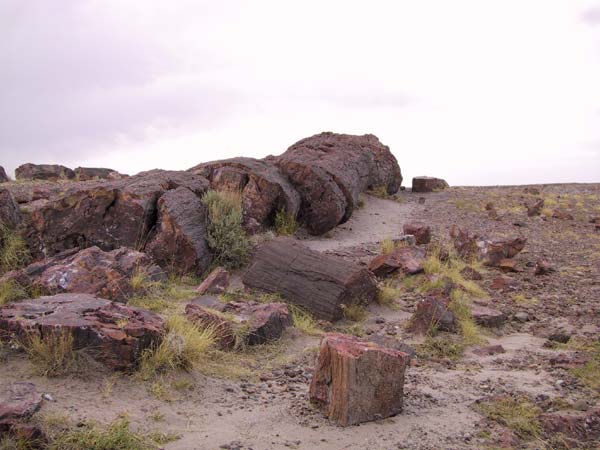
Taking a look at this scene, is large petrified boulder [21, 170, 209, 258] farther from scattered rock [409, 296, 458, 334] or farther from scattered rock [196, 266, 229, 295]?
scattered rock [409, 296, 458, 334]

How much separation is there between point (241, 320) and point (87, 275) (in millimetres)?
2131

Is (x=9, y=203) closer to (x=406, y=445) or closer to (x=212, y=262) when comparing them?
(x=212, y=262)

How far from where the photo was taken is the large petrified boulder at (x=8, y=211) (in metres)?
10.3

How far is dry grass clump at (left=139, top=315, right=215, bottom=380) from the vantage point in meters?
5.44

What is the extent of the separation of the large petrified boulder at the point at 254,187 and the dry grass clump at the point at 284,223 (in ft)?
0.23

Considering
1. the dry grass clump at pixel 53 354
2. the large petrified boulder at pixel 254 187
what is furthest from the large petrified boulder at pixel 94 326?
the large petrified boulder at pixel 254 187

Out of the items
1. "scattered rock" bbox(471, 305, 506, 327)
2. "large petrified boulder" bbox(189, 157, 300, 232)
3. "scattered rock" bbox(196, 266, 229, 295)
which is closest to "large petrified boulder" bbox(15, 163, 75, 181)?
"large petrified boulder" bbox(189, 157, 300, 232)

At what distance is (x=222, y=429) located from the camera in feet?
15.5

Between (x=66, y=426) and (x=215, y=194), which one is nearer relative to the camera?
(x=66, y=426)

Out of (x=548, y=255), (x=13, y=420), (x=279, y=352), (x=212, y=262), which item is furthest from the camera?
(x=548, y=255)

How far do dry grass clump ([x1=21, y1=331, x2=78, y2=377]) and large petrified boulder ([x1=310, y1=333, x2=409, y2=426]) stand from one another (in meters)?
2.08

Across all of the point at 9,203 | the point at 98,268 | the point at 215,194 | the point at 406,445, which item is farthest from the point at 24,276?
the point at 406,445

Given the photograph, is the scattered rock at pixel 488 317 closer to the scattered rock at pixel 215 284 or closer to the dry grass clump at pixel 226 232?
the scattered rock at pixel 215 284

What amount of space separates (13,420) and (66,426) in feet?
1.19
